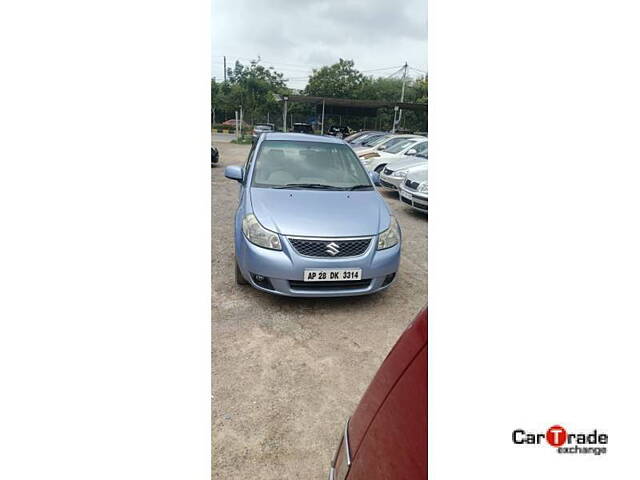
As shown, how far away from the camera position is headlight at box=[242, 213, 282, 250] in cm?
290

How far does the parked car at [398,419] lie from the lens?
71 centimetres

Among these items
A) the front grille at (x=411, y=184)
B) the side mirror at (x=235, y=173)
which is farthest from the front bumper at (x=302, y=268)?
the front grille at (x=411, y=184)

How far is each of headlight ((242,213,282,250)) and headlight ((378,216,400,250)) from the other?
813mm

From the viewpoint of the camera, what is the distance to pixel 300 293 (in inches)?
115

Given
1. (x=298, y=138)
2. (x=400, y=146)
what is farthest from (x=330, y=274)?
(x=400, y=146)

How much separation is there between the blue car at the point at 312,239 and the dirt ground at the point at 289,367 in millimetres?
213

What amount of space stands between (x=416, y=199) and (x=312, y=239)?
3830mm

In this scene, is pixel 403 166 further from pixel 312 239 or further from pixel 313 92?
pixel 313 92

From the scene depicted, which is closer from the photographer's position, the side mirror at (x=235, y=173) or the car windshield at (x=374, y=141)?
the side mirror at (x=235, y=173)

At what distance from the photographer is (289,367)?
2334 millimetres

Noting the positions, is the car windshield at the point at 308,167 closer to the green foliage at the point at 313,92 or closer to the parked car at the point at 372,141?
the parked car at the point at 372,141

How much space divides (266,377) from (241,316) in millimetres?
747
